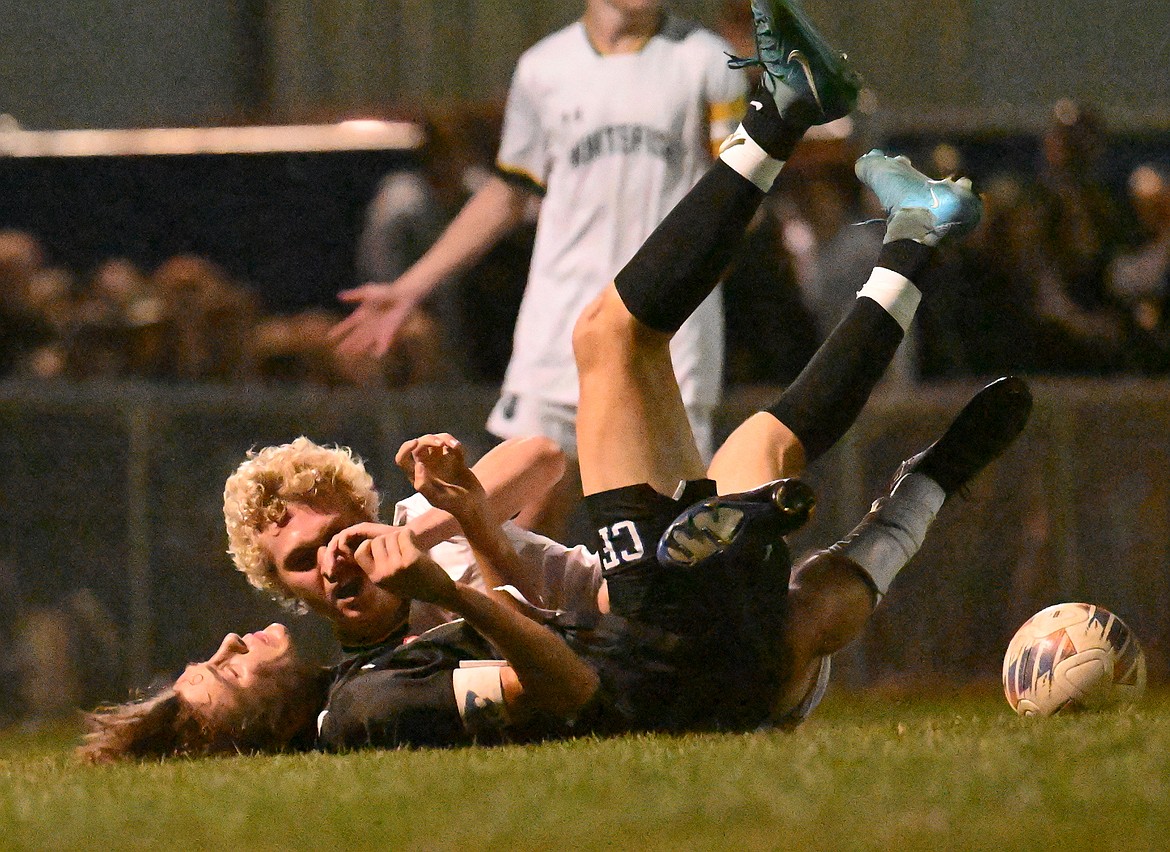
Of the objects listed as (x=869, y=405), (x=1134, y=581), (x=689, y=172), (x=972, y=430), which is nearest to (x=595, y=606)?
(x=972, y=430)

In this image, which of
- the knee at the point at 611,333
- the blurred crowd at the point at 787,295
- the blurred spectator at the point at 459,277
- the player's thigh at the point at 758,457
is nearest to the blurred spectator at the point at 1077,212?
the blurred crowd at the point at 787,295

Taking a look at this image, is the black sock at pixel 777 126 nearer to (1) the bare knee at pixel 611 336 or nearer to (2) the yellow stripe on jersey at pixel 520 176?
(1) the bare knee at pixel 611 336

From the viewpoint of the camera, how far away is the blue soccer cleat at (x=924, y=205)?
5.28 meters

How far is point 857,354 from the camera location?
206 inches

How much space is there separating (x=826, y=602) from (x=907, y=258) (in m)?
0.97

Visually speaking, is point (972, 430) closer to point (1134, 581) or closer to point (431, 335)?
point (1134, 581)

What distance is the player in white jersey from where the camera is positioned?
6449 mm

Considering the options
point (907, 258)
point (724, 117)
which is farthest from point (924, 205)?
point (724, 117)

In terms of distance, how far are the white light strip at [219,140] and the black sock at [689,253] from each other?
4.38 m

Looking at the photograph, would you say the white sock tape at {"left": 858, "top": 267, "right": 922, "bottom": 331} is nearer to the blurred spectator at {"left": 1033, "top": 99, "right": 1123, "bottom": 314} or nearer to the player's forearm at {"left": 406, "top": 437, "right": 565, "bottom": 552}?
the player's forearm at {"left": 406, "top": 437, "right": 565, "bottom": 552}

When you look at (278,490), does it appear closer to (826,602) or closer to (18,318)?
(826,602)

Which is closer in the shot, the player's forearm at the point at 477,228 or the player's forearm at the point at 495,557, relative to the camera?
the player's forearm at the point at 495,557

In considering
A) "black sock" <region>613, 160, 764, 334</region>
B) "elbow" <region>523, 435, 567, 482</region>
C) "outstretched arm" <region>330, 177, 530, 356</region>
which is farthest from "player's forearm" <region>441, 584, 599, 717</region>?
"outstretched arm" <region>330, 177, 530, 356</region>

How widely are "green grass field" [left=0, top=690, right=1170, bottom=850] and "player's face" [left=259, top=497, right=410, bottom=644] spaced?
18.8 inches
